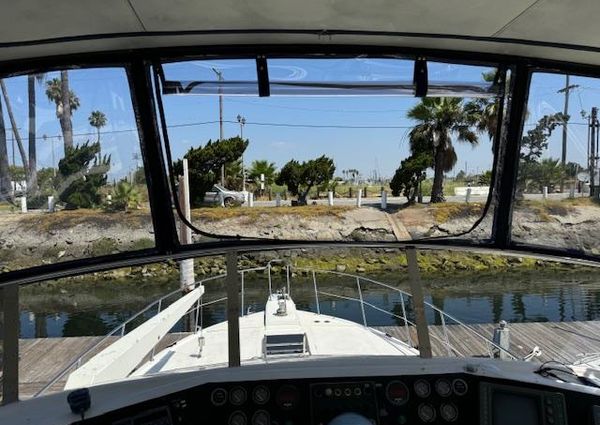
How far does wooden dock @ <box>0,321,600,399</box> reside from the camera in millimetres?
7609

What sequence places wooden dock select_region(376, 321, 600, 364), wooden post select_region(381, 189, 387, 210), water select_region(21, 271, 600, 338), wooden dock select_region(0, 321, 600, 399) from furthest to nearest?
1. water select_region(21, 271, 600, 338)
2. wooden dock select_region(376, 321, 600, 364)
3. wooden dock select_region(0, 321, 600, 399)
4. wooden post select_region(381, 189, 387, 210)

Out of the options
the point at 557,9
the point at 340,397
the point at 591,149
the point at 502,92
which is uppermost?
the point at 557,9

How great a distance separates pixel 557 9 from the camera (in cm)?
157

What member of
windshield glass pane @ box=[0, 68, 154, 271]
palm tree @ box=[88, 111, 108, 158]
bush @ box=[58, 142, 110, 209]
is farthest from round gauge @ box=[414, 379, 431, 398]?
palm tree @ box=[88, 111, 108, 158]

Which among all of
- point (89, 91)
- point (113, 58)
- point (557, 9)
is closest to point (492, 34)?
point (557, 9)

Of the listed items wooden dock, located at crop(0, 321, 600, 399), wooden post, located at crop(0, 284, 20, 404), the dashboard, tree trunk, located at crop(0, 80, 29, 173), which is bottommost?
wooden dock, located at crop(0, 321, 600, 399)

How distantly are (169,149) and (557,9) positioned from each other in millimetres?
1697

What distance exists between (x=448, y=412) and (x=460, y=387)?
12 cm

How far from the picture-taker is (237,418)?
2.00 metres

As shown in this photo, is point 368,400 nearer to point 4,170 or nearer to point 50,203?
point 50,203

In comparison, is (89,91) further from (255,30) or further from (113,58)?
(255,30)

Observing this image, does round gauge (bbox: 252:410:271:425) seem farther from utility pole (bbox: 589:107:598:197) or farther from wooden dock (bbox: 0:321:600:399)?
wooden dock (bbox: 0:321:600:399)

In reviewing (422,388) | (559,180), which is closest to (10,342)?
(422,388)

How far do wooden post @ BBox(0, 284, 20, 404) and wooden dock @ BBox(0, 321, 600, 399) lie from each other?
5.76 m
